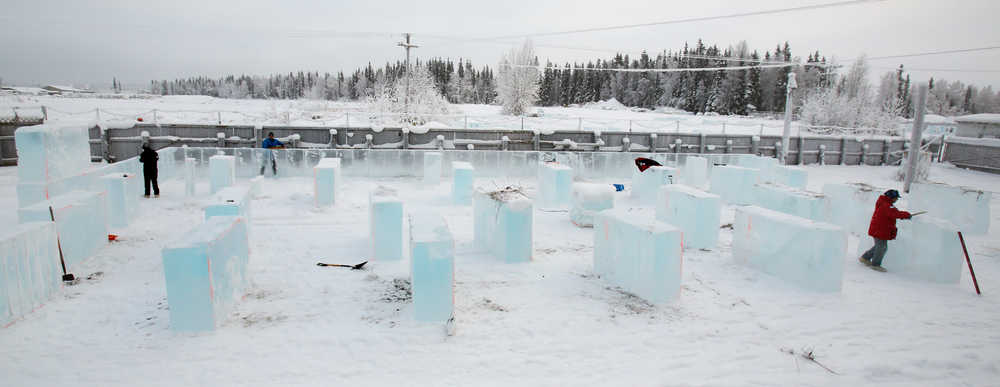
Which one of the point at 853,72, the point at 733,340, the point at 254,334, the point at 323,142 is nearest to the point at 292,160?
the point at 323,142

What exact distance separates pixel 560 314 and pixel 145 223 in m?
9.40

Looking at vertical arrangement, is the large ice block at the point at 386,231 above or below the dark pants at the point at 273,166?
below

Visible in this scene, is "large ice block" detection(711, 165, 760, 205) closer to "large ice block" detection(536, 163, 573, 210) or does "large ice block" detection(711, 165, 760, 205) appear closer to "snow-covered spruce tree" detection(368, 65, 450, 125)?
"large ice block" detection(536, 163, 573, 210)

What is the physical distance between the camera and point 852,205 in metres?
11.4

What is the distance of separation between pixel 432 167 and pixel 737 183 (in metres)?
9.16

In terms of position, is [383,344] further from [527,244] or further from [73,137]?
[73,137]

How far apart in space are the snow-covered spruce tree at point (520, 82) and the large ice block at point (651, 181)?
4147 centimetres

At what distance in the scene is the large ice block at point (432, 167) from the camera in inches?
641

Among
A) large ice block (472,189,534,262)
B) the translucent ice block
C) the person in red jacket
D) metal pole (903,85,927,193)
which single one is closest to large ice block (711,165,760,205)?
the person in red jacket

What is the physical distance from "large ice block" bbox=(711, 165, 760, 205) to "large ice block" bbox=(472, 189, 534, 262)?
324 inches

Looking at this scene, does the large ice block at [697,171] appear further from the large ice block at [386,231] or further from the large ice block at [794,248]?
the large ice block at [386,231]

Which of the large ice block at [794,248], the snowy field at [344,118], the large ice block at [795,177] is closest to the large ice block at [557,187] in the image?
the large ice block at [794,248]

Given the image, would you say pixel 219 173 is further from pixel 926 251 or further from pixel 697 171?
pixel 926 251

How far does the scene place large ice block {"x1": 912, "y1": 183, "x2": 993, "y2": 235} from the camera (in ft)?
38.9
